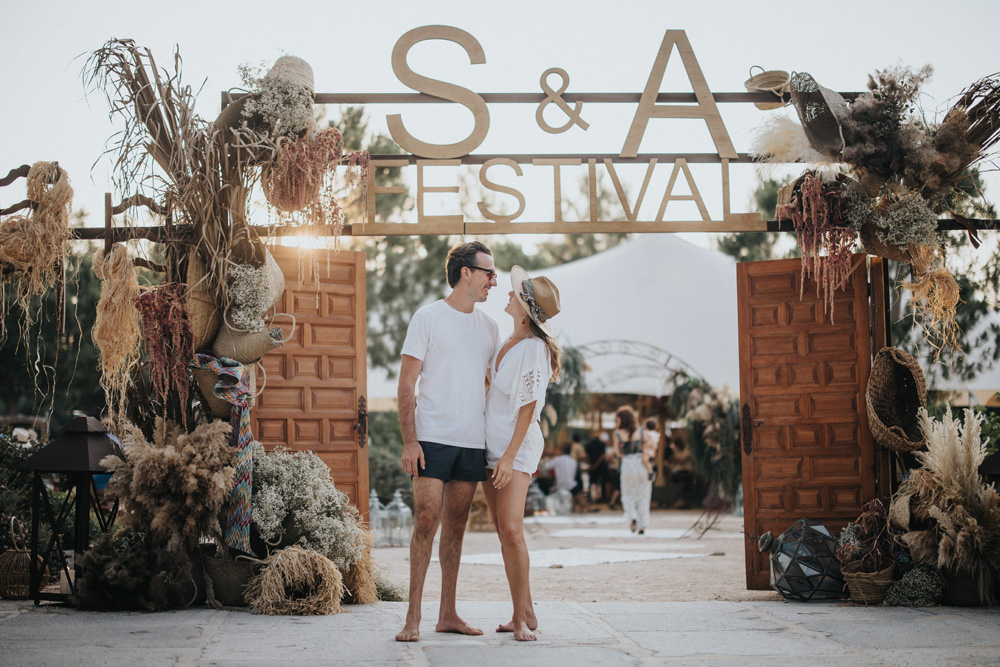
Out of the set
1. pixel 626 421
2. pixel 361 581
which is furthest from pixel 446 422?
pixel 626 421

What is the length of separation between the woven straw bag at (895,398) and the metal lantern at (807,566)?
84 centimetres

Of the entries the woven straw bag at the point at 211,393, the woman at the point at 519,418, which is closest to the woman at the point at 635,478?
the woven straw bag at the point at 211,393

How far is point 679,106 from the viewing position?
6.87 metres

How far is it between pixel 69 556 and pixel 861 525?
5.71 meters

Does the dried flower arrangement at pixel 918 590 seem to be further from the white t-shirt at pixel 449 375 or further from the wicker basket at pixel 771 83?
the wicker basket at pixel 771 83

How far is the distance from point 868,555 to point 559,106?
373cm

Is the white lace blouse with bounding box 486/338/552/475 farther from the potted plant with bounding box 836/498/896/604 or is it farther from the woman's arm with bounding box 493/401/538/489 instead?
the potted plant with bounding box 836/498/896/604

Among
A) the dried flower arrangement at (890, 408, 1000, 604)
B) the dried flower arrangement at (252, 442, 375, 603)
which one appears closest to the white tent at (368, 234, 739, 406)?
the dried flower arrangement at (890, 408, 1000, 604)

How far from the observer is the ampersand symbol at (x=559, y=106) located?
6.79 metres

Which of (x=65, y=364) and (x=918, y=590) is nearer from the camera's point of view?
(x=918, y=590)

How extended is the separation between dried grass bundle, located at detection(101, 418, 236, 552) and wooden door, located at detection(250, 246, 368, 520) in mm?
949

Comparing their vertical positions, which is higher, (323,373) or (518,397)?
(323,373)

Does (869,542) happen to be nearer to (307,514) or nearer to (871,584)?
(871,584)

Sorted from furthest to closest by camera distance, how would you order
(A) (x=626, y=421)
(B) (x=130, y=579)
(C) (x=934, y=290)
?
(A) (x=626, y=421)
(C) (x=934, y=290)
(B) (x=130, y=579)
